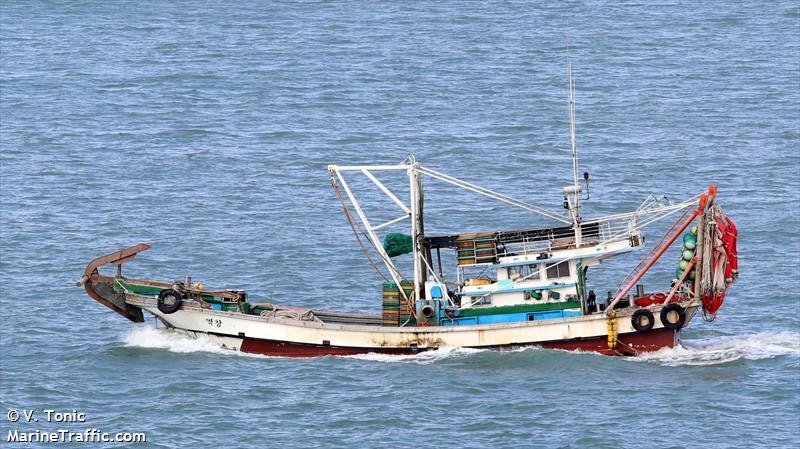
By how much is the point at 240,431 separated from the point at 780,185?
42896mm

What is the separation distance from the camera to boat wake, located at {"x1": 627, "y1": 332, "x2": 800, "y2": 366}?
2655 inches

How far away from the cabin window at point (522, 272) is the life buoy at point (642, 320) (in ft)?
13.6

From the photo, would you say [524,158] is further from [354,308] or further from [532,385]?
[532,385]

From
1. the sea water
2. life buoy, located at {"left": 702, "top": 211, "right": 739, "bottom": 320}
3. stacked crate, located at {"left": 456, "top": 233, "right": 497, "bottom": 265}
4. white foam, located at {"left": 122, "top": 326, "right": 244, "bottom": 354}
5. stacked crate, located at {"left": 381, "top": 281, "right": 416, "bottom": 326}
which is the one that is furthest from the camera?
white foam, located at {"left": 122, "top": 326, "right": 244, "bottom": 354}

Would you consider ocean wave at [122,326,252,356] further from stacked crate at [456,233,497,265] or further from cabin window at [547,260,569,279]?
cabin window at [547,260,569,279]

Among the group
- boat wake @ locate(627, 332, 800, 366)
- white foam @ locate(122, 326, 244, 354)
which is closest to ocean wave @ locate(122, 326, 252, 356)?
white foam @ locate(122, 326, 244, 354)

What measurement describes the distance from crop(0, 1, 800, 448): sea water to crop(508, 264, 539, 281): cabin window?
3.40m

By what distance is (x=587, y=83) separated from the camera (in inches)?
4653

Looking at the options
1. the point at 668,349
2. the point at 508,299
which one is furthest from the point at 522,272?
the point at 668,349

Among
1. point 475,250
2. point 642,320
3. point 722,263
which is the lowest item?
point 642,320

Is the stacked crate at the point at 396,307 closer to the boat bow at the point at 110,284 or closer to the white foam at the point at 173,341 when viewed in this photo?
the white foam at the point at 173,341

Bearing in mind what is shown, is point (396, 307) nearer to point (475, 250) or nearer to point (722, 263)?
point (475, 250)

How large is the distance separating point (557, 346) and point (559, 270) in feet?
10.2

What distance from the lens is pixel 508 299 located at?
68.8 metres
